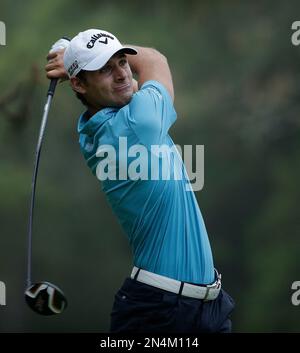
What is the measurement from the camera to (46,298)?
7.20 ft

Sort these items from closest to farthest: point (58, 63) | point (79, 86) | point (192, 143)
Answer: point (79, 86), point (58, 63), point (192, 143)

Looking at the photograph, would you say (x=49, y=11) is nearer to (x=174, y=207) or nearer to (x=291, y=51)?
(x=291, y=51)

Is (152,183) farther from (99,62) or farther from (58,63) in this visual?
(58,63)

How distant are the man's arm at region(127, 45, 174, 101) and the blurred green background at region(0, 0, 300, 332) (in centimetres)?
122

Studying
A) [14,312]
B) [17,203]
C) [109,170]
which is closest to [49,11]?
[17,203]

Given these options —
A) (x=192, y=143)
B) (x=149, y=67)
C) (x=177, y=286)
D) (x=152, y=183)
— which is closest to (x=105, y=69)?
(x=149, y=67)

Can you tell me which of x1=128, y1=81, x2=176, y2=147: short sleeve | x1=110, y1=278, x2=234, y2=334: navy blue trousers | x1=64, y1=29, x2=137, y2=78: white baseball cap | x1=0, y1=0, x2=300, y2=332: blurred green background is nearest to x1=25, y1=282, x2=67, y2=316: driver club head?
x1=110, y1=278, x2=234, y2=334: navy blue trousers

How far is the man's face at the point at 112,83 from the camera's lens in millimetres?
2180

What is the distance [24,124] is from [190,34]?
0.84 meters

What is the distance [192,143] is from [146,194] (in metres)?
1.44

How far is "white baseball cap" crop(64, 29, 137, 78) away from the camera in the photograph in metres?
2.15

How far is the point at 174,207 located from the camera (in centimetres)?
215
